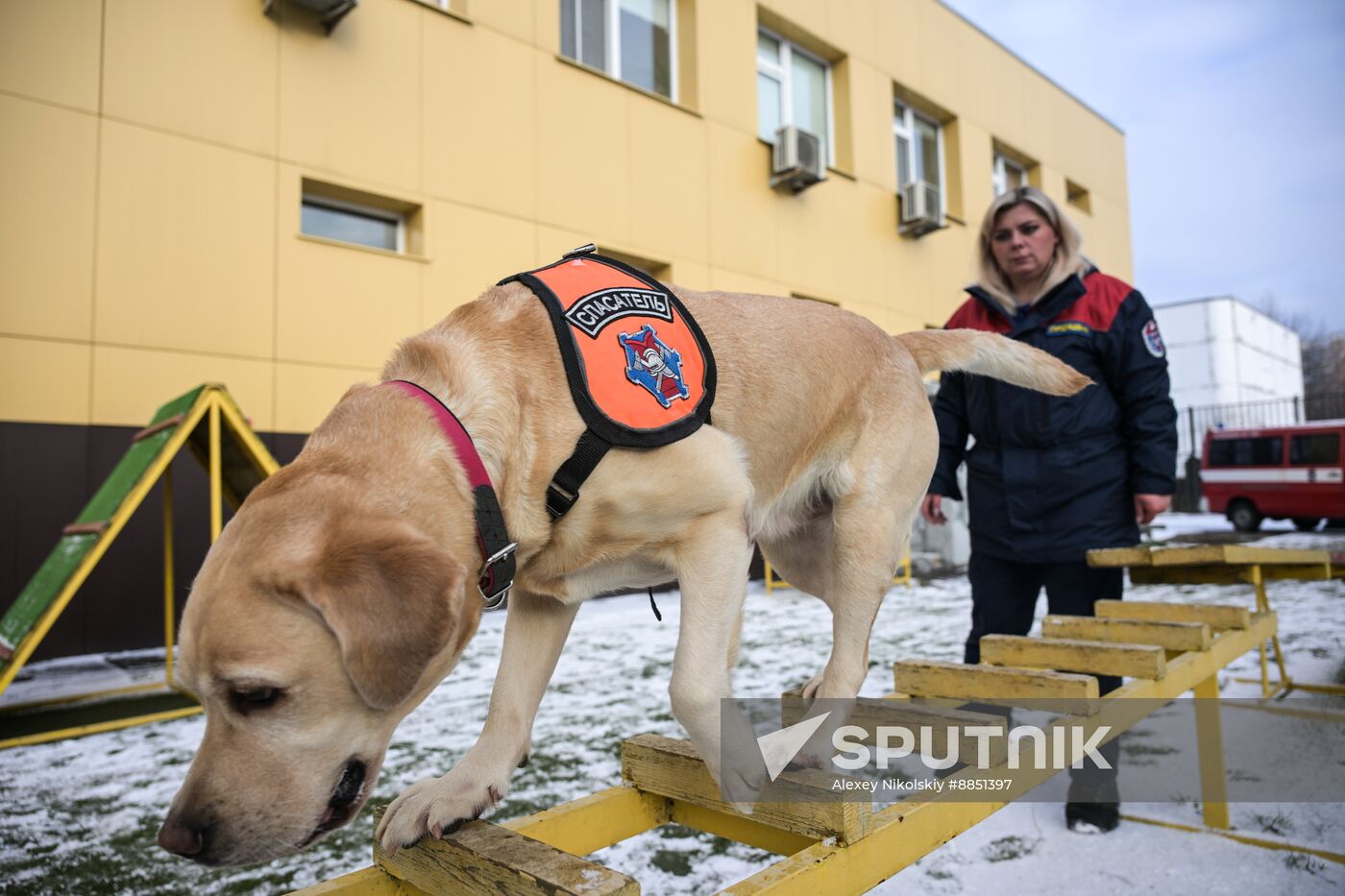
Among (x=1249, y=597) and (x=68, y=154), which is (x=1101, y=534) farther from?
(x=68, y=154)

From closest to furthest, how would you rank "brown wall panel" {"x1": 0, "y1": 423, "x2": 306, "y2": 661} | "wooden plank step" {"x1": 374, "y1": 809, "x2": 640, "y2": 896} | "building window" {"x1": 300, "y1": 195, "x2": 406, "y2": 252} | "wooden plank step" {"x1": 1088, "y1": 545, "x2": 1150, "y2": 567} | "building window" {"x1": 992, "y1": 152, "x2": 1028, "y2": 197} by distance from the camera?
"wooden plank step" {"x1": 374, "y1": 809, "x2": 640, "y2": 896}
"wooden plank step" {"x1": 1088, "y1": 545, "x2": 1150, "y2": 567}
"brown wall panel" {"x1": 0, "y1": 423, "x2": 306, "y2": 661}
"building window" {"x1": 300, "y1": 195, "x2": 406, "y2": 252}
"building window" {"x1": 992, "y1": 152, "x2": 1028, "y2": 197}

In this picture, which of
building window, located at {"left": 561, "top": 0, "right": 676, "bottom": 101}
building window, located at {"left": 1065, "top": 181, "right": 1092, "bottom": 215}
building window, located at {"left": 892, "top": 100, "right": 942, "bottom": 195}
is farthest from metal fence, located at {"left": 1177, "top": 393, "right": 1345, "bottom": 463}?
building window, located at {"left": 561, "top": 0, "right": 676, "bottom": 101}

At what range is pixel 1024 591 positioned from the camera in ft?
12.6

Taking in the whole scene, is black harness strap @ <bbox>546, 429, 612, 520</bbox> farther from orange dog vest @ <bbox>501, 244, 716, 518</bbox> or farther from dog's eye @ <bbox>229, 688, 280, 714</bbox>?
dog's eye @ <bbox>229, 688, 280, 714</bbox>

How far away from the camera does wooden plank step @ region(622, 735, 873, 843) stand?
70.7 inches

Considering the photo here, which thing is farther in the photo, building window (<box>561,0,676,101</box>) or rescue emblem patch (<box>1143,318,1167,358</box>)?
building window (<box>561,0,676,101</box>)

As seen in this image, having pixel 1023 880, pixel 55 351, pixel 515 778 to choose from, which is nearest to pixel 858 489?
pixel 1023 880

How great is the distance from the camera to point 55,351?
5.98 meters

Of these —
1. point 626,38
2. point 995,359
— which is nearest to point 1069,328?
point 995,359

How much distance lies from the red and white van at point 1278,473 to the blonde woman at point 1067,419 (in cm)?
1552

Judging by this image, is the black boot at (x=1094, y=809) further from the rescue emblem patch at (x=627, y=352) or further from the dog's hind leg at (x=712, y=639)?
the rescue emblem patch at (x=627, y=352)

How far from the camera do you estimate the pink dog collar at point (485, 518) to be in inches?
64.3

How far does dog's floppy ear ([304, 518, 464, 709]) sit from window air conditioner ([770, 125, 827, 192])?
9788mm

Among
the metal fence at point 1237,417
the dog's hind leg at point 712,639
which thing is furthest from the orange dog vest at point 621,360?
the metal fence at point 1237,417
